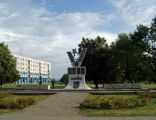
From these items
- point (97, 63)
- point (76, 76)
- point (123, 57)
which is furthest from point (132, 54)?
point (76, 76)

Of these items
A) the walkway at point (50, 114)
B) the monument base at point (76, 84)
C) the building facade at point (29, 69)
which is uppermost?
the building facade at point (29, 69)

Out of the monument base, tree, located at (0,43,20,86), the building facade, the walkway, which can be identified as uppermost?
the building facade

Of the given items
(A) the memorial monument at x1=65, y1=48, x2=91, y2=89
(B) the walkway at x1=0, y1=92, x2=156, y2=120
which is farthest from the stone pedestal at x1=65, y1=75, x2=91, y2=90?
(B) the walkway at x1=0, y1=92, x2=156, y2=120

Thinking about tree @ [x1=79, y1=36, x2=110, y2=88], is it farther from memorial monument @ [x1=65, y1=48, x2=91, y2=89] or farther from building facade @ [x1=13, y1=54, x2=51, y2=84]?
building facade @ [x1=13, y1=54, x2=51, y2=84]

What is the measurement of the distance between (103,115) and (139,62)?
43301 mm

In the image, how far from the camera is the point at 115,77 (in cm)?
6712

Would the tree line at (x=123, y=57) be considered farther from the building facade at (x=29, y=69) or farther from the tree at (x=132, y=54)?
the building facade at (x=29, y=69)

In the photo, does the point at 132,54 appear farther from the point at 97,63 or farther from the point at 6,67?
the point at 6,67

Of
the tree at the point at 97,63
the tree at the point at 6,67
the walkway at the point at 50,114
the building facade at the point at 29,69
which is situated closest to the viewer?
the walkway at the point at 50,114

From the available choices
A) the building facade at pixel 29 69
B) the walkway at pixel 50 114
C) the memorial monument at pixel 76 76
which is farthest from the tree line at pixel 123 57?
the building facade at pixel 29 69

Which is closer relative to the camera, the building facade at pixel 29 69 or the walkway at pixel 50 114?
the walkway at pixel 50 114

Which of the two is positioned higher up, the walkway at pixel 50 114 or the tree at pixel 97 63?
the tree at pixel 97 63

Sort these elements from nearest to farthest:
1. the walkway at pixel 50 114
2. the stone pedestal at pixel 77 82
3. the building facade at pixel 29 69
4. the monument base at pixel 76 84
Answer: the walkway at pixel 50 114 < the monument base at pixel 76 84 < the stone pedestal at pixel 77 82 < the building facade at pixel 29 69

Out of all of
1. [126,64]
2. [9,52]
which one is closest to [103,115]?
[126,64]
